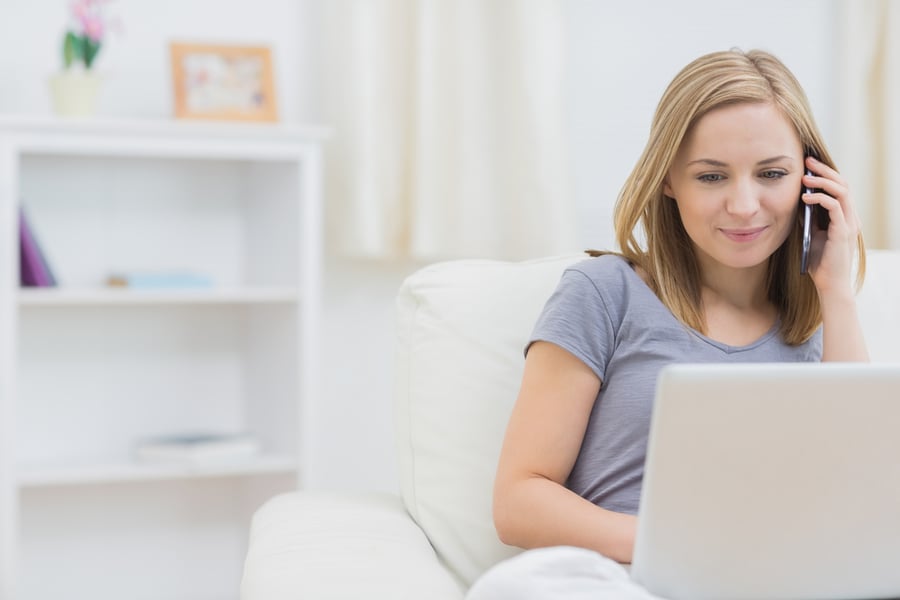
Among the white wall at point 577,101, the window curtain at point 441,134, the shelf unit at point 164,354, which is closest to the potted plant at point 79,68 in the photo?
the shelf unit at point 164,354

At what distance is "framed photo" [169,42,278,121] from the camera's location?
2.41m

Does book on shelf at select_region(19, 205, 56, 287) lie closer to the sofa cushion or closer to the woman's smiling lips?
the sofa cushion

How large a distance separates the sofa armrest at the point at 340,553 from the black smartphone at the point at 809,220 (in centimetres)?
57

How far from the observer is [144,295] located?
91.1 inches

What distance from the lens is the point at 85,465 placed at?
2.38 m

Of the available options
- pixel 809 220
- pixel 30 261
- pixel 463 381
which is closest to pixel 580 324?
pixel 463 381

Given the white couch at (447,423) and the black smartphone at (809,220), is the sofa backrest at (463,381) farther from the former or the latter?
the black smartphone at (809,220)

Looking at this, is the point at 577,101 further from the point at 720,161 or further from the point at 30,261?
the point at 720,161

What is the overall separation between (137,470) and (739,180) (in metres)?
1.48

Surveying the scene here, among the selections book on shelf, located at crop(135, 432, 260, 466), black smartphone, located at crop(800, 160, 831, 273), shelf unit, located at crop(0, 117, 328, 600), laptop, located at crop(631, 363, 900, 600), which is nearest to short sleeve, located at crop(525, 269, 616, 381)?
black smartphone, located at crop(800, 160, 831, 273)

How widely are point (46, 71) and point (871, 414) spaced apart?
81.1 inches

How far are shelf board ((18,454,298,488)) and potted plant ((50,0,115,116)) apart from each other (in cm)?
72

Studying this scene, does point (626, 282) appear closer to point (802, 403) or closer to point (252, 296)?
point (802, 403)

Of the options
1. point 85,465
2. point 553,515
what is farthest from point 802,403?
point 85,465
